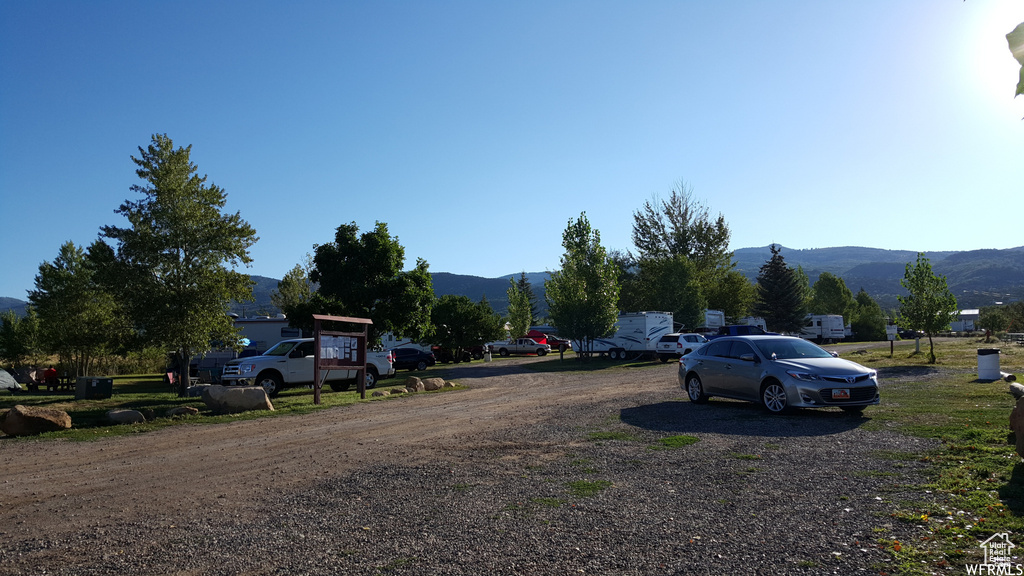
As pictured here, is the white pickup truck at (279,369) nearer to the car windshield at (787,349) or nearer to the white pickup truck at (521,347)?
the car windshield at (787,349)

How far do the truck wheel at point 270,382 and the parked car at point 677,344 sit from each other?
21893 millimetres

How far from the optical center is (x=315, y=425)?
41.2ft

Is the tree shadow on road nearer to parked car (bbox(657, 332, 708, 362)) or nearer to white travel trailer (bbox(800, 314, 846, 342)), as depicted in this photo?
parked car (bbox(657, 332, 708, 362))

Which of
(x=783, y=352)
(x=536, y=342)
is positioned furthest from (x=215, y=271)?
(x=536, y=342)

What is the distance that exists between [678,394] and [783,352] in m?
4.31

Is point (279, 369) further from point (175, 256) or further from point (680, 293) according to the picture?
point (680, 293)

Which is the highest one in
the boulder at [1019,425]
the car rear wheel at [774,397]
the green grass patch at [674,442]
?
the boulder at [1019,425]

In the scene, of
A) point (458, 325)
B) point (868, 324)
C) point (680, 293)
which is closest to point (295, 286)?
point (458, 325)

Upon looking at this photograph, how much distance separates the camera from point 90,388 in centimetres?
2016

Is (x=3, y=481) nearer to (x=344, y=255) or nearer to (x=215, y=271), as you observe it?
(x=215, y=271)

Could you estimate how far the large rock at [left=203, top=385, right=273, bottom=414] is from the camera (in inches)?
574

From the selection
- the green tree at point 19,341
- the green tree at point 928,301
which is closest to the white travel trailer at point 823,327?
the green tree at point 928,301

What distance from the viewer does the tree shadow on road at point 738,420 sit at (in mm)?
9953

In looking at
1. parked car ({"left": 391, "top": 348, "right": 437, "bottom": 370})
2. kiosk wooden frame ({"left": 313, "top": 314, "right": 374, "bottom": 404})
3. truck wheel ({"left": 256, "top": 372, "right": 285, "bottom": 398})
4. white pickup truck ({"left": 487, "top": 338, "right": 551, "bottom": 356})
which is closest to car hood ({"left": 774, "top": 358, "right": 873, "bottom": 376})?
kiosk wooden frame ({"left": 313, "top": 314, "right": 374, "bottom": 404})
